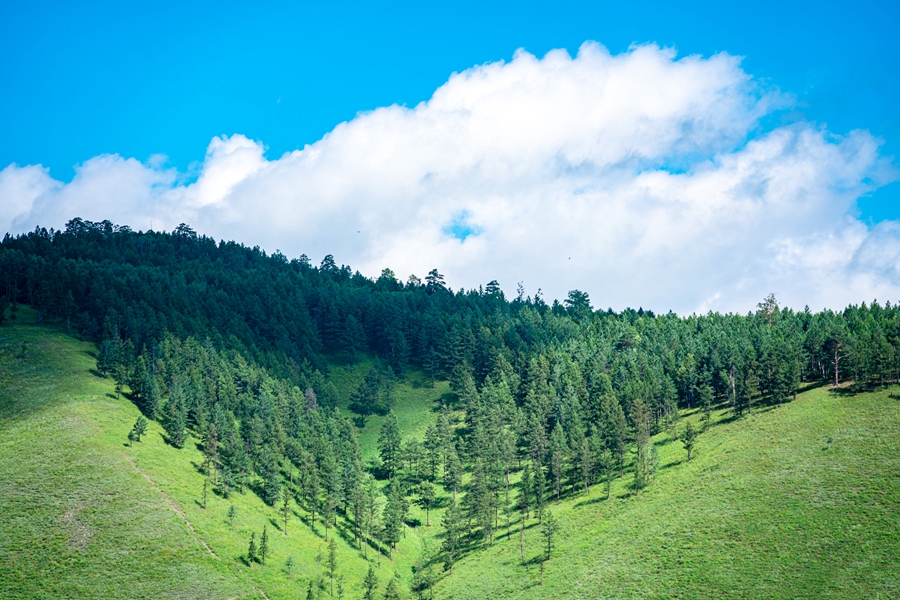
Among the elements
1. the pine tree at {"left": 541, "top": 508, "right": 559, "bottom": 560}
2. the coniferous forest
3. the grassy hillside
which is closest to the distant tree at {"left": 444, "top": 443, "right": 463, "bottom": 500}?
the coniferous forest

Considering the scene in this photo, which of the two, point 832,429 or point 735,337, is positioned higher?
point 735,337

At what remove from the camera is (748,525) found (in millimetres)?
95500

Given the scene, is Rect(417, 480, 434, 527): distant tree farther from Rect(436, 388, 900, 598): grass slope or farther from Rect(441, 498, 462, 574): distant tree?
Rect(436, 388, 900, 598): grass slope

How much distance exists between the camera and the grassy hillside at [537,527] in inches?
3420

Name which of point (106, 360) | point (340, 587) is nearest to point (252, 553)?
point (340, 587)

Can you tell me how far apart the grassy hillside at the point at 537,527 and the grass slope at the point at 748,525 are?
29 centimetres

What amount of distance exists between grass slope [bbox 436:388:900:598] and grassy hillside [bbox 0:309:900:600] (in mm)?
294

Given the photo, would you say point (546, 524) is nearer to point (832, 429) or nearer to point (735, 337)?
point (832, 429)

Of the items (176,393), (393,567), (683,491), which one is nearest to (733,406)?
(683,491)

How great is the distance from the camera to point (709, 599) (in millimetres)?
82750

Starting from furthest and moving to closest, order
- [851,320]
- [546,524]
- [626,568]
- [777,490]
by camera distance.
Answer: [851,320] < [546,524] < [777,490] < [626,568]

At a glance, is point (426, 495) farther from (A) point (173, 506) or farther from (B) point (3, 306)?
(B) point (3, 306)

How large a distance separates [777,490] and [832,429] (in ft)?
72.1

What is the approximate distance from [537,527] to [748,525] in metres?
37.7
